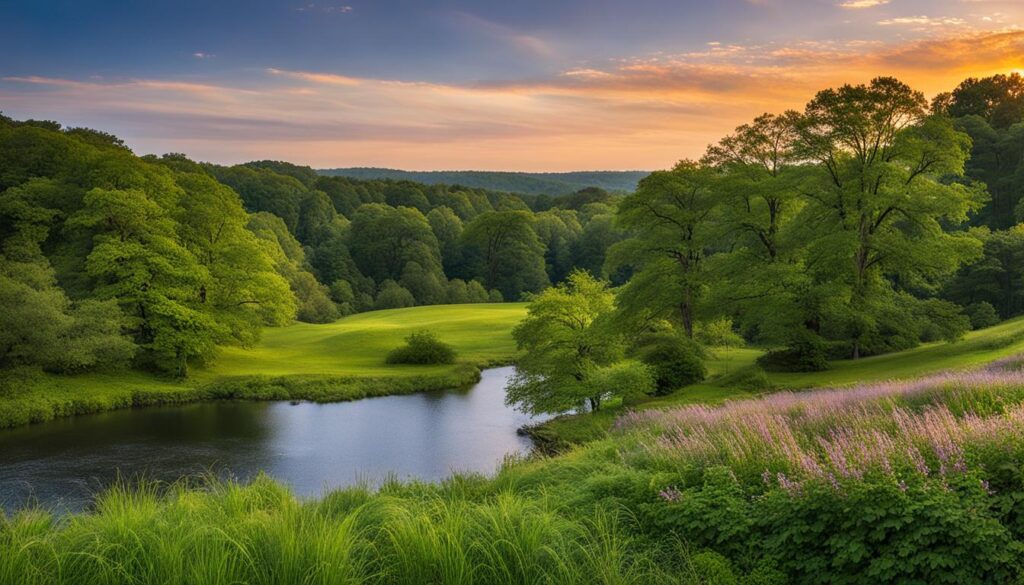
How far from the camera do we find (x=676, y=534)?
6484 mm

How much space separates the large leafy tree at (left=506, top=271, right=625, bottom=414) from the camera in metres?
25.8

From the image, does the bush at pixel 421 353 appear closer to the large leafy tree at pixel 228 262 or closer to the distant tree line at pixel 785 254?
the large leafy tree at pixel 228 262

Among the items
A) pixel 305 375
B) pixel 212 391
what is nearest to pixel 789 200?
pixel 305 375

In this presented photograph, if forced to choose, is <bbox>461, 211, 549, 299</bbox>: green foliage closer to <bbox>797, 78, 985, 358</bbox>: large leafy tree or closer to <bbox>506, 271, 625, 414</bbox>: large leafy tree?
<bbox>506, 271, 625, 414</bbox>: large leafy tree

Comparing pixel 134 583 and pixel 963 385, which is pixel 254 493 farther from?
pixel 963 385

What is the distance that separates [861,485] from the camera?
221 inches

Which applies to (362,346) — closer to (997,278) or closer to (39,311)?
(39,311)

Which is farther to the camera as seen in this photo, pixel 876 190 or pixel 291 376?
pixel 291 376

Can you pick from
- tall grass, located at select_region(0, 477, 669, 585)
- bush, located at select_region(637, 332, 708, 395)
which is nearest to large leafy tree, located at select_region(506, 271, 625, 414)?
bush, located at select_region(637, 332, 708, 395)

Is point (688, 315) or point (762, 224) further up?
point (762, 224)

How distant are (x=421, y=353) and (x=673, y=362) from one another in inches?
766

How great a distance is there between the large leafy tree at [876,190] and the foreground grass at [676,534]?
63.5ft

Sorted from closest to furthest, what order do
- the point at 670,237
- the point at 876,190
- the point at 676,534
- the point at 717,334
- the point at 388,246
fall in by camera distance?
the point at 676,534
the point at 876,190
the point at 670,237
the point at 717,334
the point at 388,246

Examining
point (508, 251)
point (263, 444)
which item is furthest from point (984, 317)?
point (508, 251)
